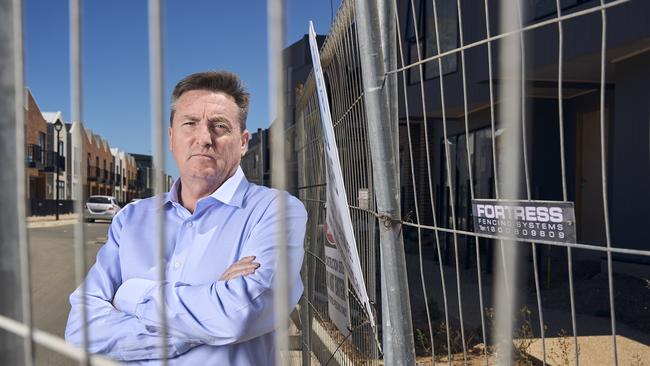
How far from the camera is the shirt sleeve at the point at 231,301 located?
66.4 inches

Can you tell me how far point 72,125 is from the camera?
3.65ft

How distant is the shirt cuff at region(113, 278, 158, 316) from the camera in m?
1.76

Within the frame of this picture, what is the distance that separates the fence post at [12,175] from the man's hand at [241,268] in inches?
22.3

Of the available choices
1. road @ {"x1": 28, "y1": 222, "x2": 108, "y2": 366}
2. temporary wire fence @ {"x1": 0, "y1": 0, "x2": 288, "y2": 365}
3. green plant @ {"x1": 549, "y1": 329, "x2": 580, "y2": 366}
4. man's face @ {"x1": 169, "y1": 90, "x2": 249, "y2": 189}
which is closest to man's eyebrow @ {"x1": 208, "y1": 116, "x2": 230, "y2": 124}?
man's face @ {"x1": 169, "y1": 90, "x2": 249, "y2": 189}

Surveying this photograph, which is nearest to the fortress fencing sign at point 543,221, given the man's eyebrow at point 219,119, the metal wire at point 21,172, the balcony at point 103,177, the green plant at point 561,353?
the man's eyebrow at point 219,119


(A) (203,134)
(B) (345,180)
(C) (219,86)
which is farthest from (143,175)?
(B) (345,180)

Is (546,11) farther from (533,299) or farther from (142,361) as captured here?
(142,361)

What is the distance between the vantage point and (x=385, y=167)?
157 centimetres

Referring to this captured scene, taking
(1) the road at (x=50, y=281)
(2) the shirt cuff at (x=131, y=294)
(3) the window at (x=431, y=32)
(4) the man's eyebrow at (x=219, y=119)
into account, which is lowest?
(1) the road at (x=50, y=281)

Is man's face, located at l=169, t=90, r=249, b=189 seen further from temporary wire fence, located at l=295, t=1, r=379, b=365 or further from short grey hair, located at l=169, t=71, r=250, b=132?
temporary wire fence, located at l=295, t=1, r=379, b=365

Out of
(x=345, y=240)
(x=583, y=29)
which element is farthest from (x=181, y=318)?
(x=583, y=29)

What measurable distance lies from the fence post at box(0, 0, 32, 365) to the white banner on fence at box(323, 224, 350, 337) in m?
1.15

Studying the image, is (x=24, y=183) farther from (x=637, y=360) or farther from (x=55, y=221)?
(x=637, y=360)

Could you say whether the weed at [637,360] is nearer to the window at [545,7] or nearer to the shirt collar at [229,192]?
the shirt collar at [229,192]
